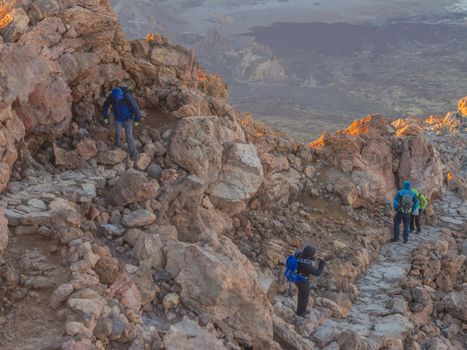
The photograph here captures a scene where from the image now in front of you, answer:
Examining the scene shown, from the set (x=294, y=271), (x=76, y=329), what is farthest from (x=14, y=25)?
(x=294, y=271)

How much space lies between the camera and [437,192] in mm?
16109

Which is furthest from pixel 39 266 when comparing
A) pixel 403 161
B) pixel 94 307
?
pixel 403 161

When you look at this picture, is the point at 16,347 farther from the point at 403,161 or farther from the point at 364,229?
the point at 403,161

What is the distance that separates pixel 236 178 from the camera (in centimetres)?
1077

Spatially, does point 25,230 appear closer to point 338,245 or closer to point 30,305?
point 30,305

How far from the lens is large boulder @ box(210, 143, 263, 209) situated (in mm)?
10398

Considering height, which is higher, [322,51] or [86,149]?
[86,149]

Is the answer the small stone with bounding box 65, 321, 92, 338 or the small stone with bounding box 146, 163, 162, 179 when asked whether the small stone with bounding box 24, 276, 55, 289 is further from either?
the small stone with bounding box 146, 163, 162, 179

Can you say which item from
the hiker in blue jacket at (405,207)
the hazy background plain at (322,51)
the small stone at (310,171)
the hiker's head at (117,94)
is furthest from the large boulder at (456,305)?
the hazy background plain at (322,51)

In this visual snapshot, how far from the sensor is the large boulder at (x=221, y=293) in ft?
23.6

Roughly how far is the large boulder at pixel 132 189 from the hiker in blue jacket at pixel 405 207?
22.1 feet

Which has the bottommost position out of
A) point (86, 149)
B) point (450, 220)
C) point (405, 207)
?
point (450, 220)

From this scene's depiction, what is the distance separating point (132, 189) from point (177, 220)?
3.44 ft

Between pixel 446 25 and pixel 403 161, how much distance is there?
103 meters
